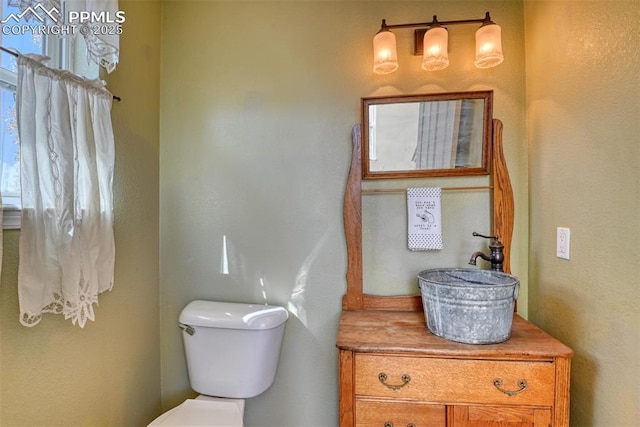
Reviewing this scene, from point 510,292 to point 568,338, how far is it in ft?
1.18

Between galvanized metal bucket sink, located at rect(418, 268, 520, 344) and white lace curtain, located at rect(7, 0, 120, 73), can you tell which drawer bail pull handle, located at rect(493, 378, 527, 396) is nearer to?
galvanized metal bucket sink, located at rect(418, 268, 520, 344)

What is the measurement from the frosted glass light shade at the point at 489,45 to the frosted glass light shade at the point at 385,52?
0.36 meters

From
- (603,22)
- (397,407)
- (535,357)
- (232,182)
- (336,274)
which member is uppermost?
(603,22)

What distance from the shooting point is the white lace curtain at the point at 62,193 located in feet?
2.88

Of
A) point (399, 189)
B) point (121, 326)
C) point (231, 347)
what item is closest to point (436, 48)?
point (399, 189)

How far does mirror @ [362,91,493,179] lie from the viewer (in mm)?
1417

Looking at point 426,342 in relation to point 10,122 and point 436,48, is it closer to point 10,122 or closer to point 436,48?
point 436,48

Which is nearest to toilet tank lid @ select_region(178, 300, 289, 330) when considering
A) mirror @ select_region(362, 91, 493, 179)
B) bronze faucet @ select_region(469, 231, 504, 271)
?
mirror @ select_region(362, 91, 493, 179)

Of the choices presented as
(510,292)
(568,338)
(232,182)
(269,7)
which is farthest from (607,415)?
(269,7)

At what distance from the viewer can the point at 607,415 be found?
98cm

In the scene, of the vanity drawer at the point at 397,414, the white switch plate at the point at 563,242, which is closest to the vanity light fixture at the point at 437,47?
the white switch plate at the point at 563,242

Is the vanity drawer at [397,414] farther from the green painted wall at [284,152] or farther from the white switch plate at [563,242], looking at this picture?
the white switch plate at [563,242]

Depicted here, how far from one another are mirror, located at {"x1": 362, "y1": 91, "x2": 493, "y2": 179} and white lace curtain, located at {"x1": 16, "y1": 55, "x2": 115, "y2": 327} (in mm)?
1104

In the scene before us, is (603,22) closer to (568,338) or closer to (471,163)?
(471,163)
